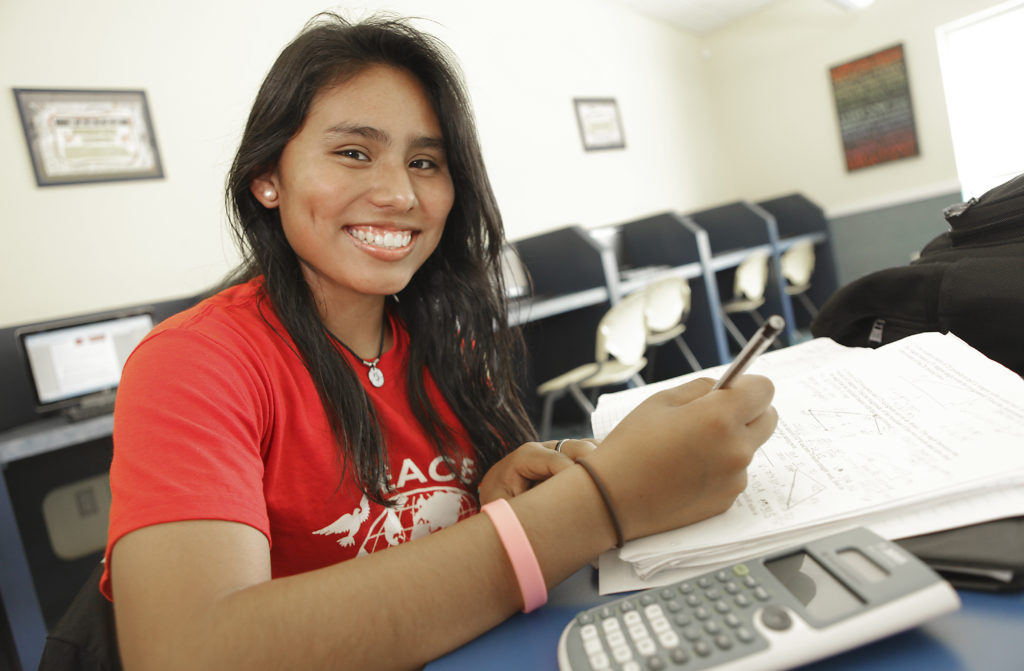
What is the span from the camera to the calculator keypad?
33 cm

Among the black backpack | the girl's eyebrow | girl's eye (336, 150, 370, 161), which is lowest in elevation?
the black backpack

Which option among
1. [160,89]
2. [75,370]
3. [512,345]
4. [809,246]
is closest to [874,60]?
[809,246]

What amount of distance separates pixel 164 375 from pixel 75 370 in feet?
6.35

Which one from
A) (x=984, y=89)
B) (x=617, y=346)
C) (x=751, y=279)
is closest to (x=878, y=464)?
(x=617, y=346)

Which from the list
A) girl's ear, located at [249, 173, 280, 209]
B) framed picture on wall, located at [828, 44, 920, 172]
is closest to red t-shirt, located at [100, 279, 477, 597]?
girl's ear, located at [249, 173, 280, 209]

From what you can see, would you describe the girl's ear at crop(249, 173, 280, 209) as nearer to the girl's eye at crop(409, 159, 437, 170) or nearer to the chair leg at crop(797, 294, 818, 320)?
the girl's eye at crop(409, 159, 437, 170)

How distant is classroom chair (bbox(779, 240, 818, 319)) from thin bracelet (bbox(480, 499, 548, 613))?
177 inches

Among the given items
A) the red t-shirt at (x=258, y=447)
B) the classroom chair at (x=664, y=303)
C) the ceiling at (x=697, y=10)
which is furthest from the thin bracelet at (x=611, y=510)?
the ceiling at (x=697, y=10)

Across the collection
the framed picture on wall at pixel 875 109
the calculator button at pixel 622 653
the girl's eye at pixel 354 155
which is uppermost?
the framed picture on wall at pixel 875 109

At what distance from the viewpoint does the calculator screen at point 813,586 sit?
33cm

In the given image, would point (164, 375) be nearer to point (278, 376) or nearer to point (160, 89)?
point (278, 376)

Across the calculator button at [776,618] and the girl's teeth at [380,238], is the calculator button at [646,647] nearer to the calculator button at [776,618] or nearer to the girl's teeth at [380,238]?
the calculator button at [776,618]

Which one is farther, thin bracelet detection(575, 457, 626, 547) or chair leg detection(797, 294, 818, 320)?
chair leg detection(797, 294, 818, 320)

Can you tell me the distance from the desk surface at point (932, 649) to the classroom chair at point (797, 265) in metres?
4.49
